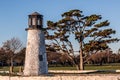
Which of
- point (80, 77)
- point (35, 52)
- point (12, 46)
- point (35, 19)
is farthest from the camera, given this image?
point (12, 46)

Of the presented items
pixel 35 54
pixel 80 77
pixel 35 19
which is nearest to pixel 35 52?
pixel 35 54

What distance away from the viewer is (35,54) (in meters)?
28.7

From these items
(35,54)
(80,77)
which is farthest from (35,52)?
(80,77)

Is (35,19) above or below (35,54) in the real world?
above

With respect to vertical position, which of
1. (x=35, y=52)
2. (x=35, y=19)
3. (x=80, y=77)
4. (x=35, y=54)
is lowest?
(x=80, y=77)

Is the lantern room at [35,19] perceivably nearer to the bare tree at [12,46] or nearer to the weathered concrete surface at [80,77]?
the weathered concrete surface at [80,77]

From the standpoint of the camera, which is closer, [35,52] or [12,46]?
[35,52]

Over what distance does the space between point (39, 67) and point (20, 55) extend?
45732 millimetres

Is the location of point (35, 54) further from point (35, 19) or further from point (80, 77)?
point (80, 77)

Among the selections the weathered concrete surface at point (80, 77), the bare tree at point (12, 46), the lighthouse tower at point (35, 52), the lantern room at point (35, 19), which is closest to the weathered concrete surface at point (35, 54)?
the lighthouse tower at point (35, 52)

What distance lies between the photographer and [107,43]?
151 ft

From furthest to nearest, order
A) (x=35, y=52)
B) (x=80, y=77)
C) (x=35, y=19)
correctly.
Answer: (x=35, y=19)
(x=35, y=52)
(x=80, y=77)

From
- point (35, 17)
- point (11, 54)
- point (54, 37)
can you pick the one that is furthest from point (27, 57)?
point (11, 54)

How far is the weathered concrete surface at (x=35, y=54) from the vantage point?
28.7 metres
